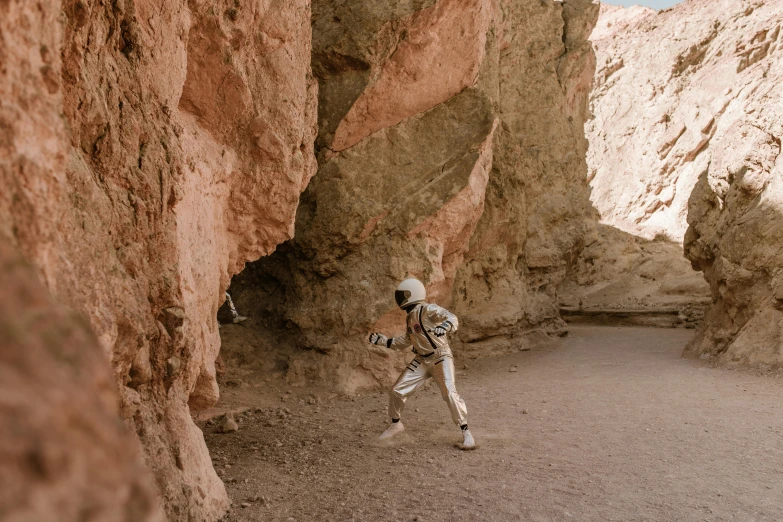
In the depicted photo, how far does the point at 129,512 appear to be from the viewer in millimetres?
1081

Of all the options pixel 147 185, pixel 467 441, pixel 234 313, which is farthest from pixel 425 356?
pixel 234 313

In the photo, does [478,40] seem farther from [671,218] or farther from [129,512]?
[671,218]

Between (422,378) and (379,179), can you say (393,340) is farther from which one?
(379,179)

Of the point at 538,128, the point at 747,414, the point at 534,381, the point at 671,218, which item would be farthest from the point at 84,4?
the point at 671,218

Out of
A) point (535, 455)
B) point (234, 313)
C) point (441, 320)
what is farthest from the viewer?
point (234, 313)

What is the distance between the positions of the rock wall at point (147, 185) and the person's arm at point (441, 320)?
195 cm

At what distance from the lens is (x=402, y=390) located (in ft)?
19.4

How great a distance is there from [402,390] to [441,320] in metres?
0.76

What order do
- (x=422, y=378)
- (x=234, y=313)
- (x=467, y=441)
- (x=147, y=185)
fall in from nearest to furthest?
(x=147, y=185)
(x=467, y=441)
(x=422, y=378)
(x=234, y=313)

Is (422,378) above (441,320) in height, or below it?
below

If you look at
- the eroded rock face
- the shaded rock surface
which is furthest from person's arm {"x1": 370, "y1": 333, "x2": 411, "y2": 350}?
the eroded rock face

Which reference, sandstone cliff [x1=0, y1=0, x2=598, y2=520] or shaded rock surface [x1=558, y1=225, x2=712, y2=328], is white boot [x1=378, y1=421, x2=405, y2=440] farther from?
shaded rock surface [x1=558, y1=225, x2=712, y2=328]

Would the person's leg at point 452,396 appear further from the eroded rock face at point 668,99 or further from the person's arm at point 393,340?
the eroded rock face at point 668,99

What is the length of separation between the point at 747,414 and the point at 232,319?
6.80 meters
